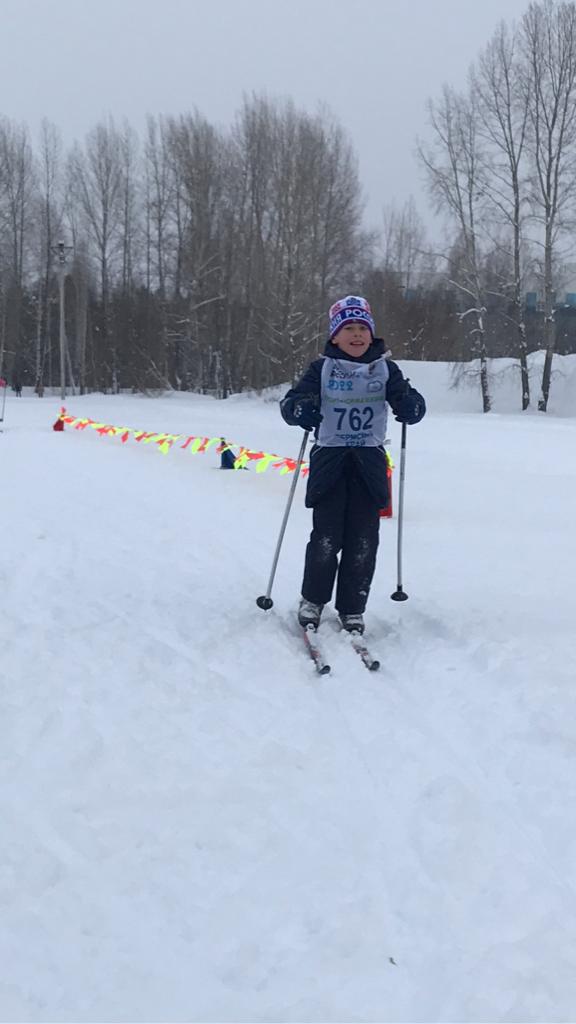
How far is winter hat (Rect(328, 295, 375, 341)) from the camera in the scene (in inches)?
186

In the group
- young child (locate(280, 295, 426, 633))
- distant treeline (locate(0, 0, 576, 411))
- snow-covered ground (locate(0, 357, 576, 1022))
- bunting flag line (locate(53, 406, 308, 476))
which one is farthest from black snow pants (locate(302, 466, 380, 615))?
distant treeline (locate(0, 0, 576, 411))

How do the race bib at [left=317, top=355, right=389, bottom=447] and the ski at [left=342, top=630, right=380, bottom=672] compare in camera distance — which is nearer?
the ski at [left=342, top=630, right=380, bottom=672]

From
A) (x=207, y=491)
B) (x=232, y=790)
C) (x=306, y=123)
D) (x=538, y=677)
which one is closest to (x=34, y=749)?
(x=232, y=790)

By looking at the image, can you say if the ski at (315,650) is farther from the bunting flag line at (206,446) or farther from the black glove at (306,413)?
the bunting flag line at (206,446)

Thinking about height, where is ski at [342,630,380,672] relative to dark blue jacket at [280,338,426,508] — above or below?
below

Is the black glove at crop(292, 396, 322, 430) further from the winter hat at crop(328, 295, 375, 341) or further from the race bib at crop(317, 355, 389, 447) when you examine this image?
the winter hat at crop(328, 295, 375, 341)

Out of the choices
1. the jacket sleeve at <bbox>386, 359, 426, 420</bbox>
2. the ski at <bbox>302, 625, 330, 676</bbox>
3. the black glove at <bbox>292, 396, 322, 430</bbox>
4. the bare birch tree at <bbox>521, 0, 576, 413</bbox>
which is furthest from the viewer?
the bare birch tree at <bbox>521, 0, 576, 413</bbox>

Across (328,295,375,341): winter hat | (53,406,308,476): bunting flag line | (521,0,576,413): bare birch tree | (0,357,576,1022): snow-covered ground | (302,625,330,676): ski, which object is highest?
(521,0,576,413): bare birch tree

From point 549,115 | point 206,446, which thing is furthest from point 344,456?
point 549,115

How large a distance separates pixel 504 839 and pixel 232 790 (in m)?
0.99

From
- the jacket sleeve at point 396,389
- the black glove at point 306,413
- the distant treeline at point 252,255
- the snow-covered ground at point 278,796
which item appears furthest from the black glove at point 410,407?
the distant treeline at point 252,255

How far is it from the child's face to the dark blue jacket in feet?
0.11

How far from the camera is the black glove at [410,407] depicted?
15.6ft

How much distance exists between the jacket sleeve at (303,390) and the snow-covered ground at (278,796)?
134cm
